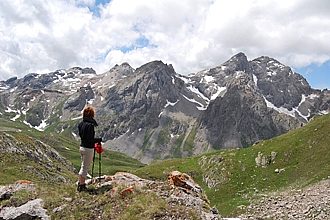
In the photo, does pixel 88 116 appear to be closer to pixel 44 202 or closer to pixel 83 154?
pixel 83 154

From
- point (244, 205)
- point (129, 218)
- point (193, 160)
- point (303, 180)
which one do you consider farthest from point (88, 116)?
point (193, 160)

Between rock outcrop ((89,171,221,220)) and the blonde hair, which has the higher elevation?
the blonde hair

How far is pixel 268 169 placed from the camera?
239 feet

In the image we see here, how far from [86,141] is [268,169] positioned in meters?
54.7

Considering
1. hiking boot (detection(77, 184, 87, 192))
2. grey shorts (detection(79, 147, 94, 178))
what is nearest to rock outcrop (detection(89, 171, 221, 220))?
hiking boot (detection(77, 184, 87, 192))

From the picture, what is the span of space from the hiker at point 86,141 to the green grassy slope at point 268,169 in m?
28.7

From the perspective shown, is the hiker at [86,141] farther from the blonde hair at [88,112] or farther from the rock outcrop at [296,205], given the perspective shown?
the rock outcrop at [296,205]

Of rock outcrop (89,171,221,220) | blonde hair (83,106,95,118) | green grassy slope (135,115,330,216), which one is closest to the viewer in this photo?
rock outcrop (89,171,221,220)

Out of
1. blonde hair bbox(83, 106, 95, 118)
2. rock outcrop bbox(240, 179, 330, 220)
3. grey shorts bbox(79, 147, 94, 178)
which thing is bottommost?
rock outcrop bbox(240, 179, 330, 220)

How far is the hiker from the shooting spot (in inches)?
916

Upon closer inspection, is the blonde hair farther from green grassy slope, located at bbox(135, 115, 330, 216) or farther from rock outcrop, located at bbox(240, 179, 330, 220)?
green grassy slope, located at bbox(135, 115, 330, 216)

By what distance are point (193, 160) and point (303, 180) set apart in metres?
50.2

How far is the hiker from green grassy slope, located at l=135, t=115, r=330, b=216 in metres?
28.7

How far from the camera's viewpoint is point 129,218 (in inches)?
770
